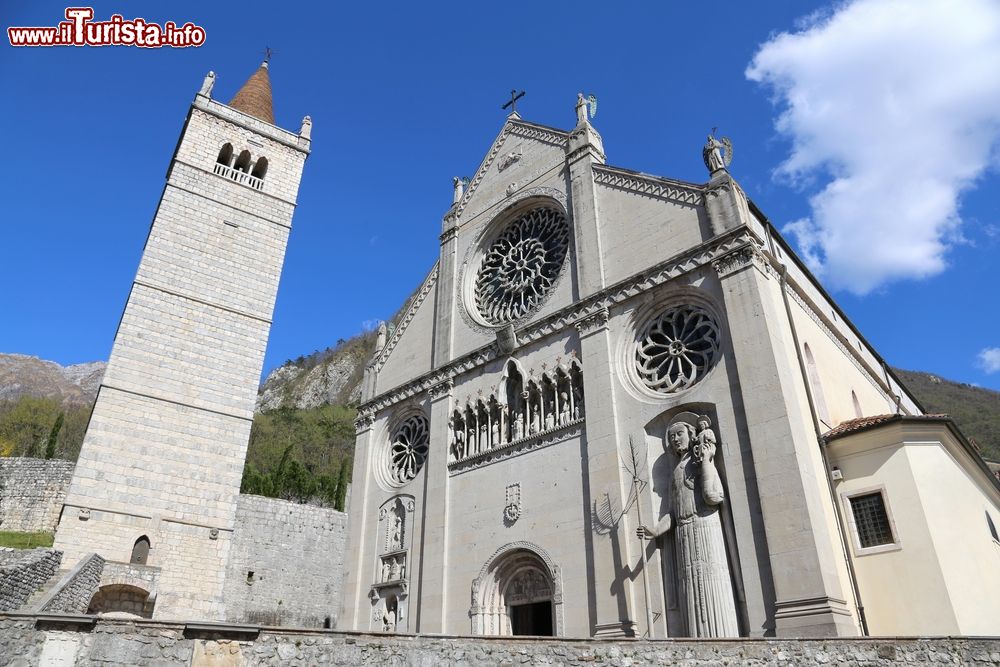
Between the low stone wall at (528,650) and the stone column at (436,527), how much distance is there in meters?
8.77

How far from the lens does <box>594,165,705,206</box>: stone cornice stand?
16328mm

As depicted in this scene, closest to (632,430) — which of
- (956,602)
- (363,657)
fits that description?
(956,602)

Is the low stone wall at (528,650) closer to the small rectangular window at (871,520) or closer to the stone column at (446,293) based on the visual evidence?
the small rectangular window at (871,520)

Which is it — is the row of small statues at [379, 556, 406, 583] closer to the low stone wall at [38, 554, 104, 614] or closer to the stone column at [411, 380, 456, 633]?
the stone column at [411, 380, 456, 633]

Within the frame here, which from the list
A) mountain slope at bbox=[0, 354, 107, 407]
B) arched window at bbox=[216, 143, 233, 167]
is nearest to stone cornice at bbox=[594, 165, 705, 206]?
arched window at bbox=[216, 143, 233, 167]

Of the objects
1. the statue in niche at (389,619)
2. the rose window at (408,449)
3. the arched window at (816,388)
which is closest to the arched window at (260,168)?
the rose window at (408,449)

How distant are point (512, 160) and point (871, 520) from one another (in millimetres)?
14967

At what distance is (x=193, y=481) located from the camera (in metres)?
20.7

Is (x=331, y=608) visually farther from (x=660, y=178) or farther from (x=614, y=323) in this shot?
(x=660, y=178)

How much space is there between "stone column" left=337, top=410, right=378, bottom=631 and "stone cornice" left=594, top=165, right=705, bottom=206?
36.2 ft

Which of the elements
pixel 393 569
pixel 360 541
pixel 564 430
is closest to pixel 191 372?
pixel 360 541

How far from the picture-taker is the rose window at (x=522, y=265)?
19.8 metres

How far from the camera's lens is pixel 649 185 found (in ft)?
57.5

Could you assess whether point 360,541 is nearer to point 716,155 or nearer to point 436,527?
point 436,527
